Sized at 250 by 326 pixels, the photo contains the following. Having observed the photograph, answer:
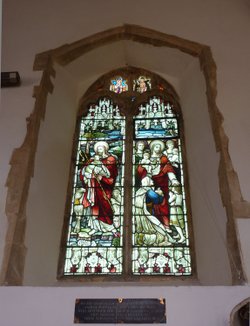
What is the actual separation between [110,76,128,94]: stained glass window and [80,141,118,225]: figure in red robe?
1.01m

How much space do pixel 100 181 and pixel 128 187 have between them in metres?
0.34

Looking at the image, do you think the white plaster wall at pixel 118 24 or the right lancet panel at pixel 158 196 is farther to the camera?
the white plaster wall at pixel 118 24

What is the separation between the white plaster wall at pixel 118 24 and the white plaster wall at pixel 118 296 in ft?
5.43

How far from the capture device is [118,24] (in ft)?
18.1

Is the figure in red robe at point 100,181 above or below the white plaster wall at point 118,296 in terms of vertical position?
above

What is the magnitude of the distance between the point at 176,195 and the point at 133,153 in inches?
30.6

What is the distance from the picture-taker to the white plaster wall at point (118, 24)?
176 inches

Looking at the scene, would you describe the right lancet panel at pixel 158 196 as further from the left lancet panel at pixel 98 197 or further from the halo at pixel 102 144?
the halo at pixel 102 144

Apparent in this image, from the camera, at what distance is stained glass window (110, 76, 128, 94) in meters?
5.64
